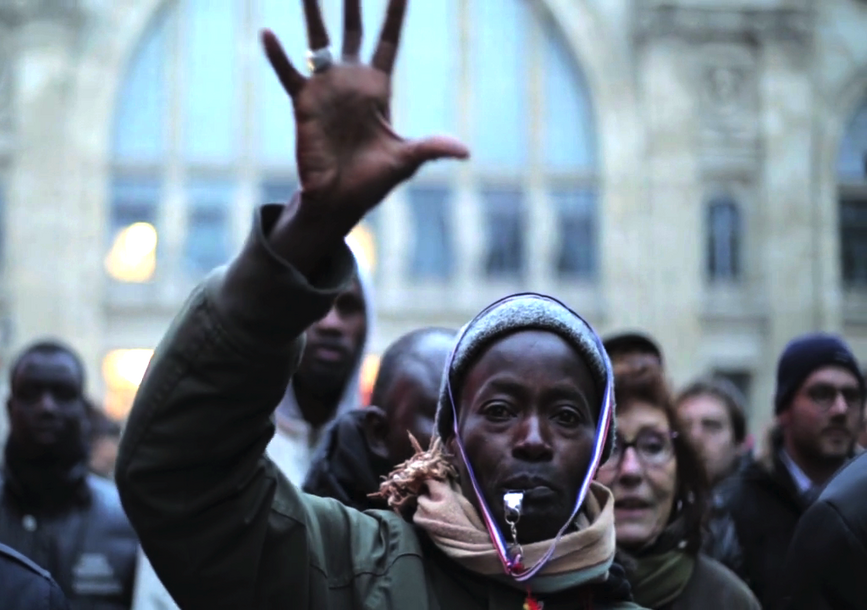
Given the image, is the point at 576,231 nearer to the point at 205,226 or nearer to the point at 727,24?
the point at 727,24

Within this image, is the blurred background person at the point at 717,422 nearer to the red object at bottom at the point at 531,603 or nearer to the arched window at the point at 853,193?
the red object at bottom at the point at 531,603

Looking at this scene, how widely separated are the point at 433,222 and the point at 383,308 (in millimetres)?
2150

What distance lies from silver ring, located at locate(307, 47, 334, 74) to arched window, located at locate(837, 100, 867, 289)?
2981 cm

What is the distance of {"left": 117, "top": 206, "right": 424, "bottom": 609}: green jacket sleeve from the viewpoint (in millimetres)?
2164

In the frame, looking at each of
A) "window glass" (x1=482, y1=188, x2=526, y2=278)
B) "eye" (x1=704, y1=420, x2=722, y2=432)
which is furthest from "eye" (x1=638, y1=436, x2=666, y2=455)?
"window glass" (x1=482, y1=188, x2=526, y2=278)

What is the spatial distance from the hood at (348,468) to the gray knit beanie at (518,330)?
3.42ft

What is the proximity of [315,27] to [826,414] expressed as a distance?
375 cm

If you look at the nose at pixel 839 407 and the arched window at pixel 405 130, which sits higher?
the arched window at pixel 405 130

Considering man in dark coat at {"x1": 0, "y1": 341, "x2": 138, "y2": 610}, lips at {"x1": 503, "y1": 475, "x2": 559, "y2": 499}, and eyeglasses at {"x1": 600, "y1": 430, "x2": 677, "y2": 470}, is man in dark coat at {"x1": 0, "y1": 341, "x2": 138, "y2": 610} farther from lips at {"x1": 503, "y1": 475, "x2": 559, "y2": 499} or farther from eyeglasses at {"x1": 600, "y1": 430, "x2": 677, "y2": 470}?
lips at {"x1": 503, "y1": 475, "x2": 559, "y2": 499}

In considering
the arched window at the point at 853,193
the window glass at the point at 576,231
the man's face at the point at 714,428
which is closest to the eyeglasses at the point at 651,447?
the man's face at the point at 714,428

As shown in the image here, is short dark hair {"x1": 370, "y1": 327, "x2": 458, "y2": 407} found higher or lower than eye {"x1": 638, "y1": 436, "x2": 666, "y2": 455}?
higher

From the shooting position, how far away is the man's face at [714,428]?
748cm

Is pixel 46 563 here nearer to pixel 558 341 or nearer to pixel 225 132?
pixel 558 341

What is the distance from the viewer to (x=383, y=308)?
1151 inches
